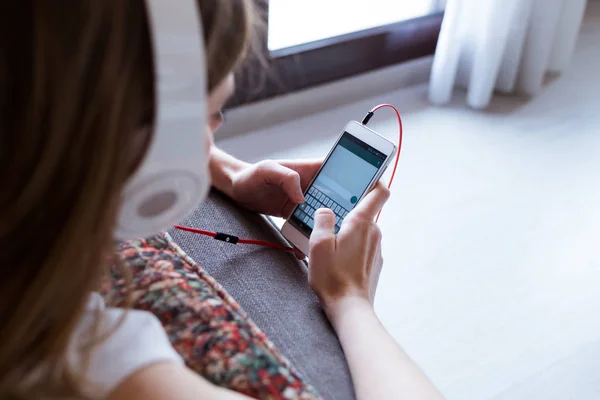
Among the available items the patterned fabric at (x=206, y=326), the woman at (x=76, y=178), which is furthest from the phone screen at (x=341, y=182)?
the woman at (x=76, y=178)

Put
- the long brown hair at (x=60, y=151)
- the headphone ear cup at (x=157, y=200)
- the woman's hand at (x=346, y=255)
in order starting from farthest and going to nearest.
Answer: the woman's hand at (x=346, y=255) → the headphone ear cup at (x=157, y=200) → the long brown hair at (x=60, y=151)

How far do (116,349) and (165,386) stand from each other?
2.0 inches

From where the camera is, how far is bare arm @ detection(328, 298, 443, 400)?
634mm

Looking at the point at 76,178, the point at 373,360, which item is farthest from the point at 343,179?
the point at 76,178

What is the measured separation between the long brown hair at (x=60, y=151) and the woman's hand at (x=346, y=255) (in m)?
0.34

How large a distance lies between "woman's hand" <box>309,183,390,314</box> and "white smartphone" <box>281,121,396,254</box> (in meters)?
0.05

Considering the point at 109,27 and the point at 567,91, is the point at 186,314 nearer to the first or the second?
the point at 109,27

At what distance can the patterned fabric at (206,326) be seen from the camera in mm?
580

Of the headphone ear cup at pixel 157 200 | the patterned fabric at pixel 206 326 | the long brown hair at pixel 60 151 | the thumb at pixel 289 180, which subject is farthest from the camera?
the thumb at pixel 289 180

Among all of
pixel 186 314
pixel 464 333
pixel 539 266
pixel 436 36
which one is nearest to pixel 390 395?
pixel 186 314

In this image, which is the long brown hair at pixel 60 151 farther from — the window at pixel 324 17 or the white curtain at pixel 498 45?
the white curtain at pixel 498 45

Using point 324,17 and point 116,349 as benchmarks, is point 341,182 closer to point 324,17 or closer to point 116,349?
point 116,349

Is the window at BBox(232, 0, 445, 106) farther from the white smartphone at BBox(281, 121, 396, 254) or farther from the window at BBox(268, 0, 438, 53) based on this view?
the white smartphone at BBox(281, 121, 396, 254)

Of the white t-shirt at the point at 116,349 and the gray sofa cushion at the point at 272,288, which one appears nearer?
the white t-shirt at the point at 116,349
